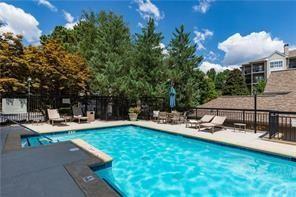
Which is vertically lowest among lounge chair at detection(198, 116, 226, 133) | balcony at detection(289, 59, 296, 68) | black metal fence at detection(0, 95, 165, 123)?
lounge chair at detection(198, 116, 226, 133)

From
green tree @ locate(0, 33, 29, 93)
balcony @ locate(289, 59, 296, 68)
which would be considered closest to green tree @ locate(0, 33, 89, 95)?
green tree @ locate(0, 33, 29, 93)

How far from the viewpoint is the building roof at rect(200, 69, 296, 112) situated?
11370 mm

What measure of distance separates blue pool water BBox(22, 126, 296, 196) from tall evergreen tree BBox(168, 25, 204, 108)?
736 centimetres

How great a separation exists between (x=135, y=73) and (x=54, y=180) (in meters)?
11.6

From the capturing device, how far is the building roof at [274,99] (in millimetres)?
11370

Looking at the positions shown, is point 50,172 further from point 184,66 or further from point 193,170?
point 184,66

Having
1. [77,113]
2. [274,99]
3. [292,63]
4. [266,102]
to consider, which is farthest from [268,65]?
[77,113]

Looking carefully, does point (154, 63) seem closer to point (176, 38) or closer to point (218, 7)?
point (176, 38)

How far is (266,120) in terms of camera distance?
33.9 feet

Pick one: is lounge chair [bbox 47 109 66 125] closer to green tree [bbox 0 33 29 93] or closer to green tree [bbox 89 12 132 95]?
green tree [bbox 0 33 29 93]

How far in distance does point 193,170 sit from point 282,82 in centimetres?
1466

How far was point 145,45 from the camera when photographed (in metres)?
15.0

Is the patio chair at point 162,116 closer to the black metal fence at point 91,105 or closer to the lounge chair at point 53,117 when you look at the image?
the black metal fence at point 91,105

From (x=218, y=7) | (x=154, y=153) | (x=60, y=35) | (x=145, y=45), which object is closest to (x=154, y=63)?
(x=145, y=45)
